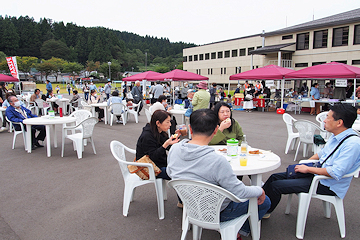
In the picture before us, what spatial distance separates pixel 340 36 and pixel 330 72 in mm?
14212

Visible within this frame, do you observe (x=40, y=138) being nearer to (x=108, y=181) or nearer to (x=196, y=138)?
(x=108, y=181)

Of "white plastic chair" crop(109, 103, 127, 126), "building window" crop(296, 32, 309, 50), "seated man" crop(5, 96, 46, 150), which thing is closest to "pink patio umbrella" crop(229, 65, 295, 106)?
"white plastic chair" crop(109, 103, 127, 126)

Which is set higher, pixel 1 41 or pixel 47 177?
pixel 1 41

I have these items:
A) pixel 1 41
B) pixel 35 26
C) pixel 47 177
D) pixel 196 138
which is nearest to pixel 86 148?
pixel 47 177

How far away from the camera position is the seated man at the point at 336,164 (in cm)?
238

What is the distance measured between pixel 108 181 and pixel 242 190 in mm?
2856

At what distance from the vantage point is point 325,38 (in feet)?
77.7

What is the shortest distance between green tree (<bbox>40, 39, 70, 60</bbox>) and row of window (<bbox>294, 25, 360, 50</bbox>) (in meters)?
75.5

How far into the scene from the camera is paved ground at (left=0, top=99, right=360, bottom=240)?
8.86 ft

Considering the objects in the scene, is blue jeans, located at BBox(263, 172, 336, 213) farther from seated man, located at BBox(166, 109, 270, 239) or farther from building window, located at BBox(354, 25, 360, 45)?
building window, located at BBox(354, 25, 360, 45)

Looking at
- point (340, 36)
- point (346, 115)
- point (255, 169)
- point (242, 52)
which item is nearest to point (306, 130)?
point (346, 115)

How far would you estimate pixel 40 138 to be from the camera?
6.50m

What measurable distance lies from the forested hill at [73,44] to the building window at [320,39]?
76.0 meters

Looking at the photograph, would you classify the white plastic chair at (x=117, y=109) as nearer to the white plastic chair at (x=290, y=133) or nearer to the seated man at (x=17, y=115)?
the seated man at (x=17, y=115)
